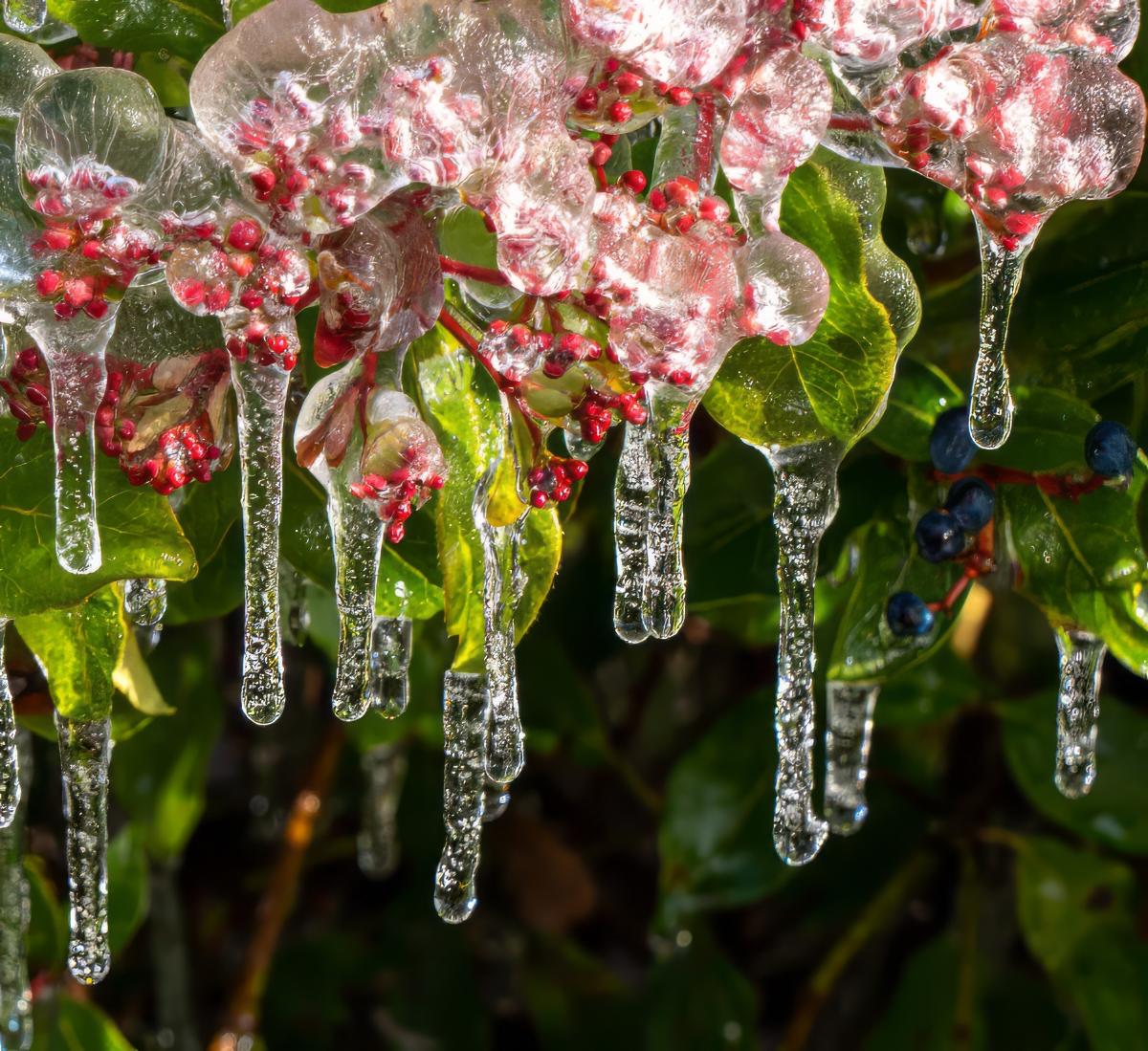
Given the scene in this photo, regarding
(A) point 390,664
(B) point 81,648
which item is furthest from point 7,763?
(A) point 390,664

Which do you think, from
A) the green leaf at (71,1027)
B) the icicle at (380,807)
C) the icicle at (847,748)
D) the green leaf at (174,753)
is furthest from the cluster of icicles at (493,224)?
the icicle at (380,807)

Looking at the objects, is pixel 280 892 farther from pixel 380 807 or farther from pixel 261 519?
pixel 261 519

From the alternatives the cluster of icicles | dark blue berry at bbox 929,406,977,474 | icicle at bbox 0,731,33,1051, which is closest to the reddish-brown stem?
the cluster of icicles

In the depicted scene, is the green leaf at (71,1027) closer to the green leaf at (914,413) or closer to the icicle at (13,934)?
the icicle at (13,934)

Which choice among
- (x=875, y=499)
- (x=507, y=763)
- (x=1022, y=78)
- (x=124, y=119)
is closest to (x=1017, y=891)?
(x=875, y=499)

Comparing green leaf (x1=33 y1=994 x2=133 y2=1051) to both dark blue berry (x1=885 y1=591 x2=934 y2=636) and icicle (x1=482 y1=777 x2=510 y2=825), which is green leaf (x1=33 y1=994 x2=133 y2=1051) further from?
dark blue berry (x1=885 y1=591 x2=934 y2=636)

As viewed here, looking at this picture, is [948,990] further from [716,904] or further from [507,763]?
[507,763]
